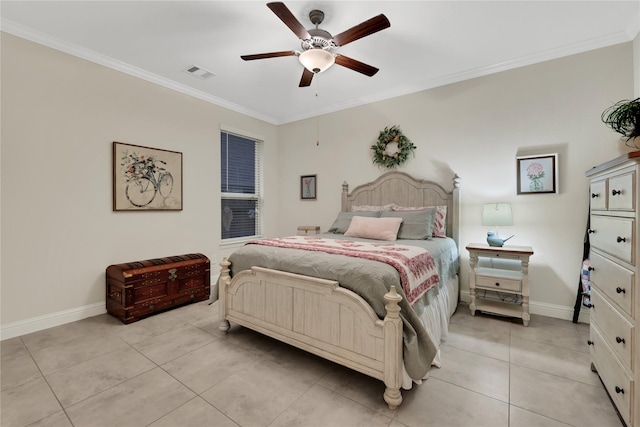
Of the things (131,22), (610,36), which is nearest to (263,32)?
(131,22)

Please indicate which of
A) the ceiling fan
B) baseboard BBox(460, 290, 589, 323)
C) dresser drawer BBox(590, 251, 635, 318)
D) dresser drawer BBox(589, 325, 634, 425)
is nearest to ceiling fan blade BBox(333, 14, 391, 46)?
the ceiling fan

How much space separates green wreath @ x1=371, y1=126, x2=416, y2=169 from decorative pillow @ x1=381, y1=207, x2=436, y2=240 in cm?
89

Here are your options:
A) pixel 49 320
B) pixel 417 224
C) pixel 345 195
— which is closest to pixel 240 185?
pixel 345 195

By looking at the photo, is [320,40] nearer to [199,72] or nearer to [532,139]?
[199,72]

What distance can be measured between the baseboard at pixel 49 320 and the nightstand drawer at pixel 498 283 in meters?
3.97

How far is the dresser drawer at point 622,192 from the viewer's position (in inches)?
50.8

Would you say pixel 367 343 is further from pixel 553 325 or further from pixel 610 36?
pixel 610 36

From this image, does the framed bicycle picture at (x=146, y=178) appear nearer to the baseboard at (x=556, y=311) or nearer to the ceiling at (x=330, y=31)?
the ceiling at (x=330, y=31)

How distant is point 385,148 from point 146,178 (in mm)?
3060

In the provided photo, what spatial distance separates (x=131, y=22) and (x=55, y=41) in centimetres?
91

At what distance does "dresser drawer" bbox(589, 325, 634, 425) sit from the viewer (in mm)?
1306

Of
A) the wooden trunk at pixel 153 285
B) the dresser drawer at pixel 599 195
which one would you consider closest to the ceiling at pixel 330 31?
the dresser drawer at pixel 599 195

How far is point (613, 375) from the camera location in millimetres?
1467

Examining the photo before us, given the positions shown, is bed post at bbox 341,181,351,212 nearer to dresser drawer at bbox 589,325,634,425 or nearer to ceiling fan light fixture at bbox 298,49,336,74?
ceiling fan light fixture at bbox 298,49,336,74
